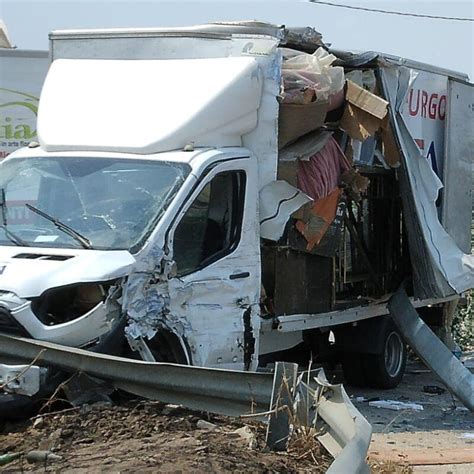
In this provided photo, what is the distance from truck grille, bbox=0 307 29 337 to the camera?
689 centimetres

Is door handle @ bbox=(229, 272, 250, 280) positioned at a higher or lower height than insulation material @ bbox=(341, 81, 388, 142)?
lower

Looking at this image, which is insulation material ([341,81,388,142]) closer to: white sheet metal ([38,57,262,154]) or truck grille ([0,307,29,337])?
white sheet metal ([38,57,262,154])

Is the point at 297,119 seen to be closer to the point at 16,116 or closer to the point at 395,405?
the point at 395,405

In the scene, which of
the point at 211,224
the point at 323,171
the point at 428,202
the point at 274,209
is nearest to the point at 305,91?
the point at 323,171

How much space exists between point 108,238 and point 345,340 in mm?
4609

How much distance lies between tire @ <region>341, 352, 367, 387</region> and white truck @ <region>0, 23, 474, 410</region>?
0.09 feet

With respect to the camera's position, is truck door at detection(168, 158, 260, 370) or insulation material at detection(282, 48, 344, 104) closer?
truck door at detection(168, 158, 260, 370)

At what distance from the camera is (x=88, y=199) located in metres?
8.15

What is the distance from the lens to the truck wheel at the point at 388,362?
37.9 feet

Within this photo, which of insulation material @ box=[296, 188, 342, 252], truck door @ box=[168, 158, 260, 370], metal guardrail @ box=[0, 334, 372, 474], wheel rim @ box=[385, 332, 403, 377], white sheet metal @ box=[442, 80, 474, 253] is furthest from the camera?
white sheet metal @ box=[442, 80, 474, 253]

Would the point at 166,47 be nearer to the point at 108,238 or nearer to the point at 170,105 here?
the point at 170,105

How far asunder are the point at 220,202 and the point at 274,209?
61cm

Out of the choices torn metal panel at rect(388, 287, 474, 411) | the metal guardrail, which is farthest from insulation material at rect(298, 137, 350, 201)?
the metal guardrail

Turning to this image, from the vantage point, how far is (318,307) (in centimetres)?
1016
